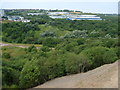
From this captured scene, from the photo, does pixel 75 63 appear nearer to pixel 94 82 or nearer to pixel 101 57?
pixel 101 57

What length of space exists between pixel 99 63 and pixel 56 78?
3.29 meters

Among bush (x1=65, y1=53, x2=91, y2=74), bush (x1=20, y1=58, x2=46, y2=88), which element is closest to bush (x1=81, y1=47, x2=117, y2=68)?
bush (x1=65, y1=53, x2=91, y2=74)

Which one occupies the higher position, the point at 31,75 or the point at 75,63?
the point at 75,63

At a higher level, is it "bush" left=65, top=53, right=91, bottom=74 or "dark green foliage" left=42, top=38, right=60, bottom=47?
"bush" left=65, top=53, right=91, bottom=74

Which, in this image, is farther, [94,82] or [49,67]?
[49,67]

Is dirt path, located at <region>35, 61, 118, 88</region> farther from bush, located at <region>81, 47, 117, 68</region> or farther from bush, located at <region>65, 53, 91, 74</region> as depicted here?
bush, located at <region>81, 47, 117, 68</region>

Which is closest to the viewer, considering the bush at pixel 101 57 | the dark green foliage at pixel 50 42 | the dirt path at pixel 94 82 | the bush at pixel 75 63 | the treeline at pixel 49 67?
the dirt path at pixel 94 82

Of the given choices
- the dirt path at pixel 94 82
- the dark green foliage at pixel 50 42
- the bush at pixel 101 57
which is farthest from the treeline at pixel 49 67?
the dark green foliage at pixel 50 42

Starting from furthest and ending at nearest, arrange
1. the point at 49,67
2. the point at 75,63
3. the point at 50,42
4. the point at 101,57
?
the point at 50,42 → the point at 101,57 → the point at 75,63 → the point at 49,67

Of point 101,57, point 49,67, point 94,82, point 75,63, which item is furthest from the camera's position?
point 101,57

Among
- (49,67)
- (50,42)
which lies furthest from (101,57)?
(50,42)

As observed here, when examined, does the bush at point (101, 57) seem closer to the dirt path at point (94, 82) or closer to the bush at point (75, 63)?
the bush at point (75, 63)

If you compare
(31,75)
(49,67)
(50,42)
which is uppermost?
(49,67)

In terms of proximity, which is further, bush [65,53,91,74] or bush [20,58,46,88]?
bush [65,53,91,74]
